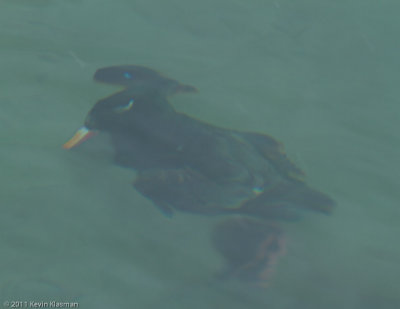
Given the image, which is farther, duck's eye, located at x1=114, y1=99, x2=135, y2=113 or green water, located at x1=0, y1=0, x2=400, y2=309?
duck's eye, located at x1=114, y1=99, x2=135, y2=113

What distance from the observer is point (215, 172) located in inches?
161

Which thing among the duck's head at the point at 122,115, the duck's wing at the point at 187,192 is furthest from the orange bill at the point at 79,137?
the duck's wing at the point at 187,192

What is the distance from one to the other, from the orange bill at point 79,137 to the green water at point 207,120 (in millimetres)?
96

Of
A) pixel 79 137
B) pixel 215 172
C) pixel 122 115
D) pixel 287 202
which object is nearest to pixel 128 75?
pixel 122 115

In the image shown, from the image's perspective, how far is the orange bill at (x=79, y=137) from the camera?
171 inches

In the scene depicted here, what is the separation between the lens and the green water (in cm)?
336

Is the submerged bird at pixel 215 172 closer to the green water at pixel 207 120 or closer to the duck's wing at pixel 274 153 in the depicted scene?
the duck's wing at pixel 274 153

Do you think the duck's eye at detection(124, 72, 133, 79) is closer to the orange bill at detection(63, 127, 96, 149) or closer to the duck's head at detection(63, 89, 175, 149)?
the duck's head at detection(63, 89, 175, 149)

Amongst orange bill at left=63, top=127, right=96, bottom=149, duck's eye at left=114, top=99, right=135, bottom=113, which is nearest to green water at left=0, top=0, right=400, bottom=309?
orange bill at left=63, top=127, right=96, bottom=149

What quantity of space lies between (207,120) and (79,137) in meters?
1.46

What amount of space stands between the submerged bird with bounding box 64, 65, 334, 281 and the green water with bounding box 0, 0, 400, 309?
144 mm

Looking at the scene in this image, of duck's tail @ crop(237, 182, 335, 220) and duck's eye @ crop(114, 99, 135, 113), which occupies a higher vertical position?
duck's eye @ crop(114, 99, 135, 113)

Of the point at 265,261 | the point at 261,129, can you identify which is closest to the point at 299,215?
the point at 265,261

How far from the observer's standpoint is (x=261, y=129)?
5227mm
